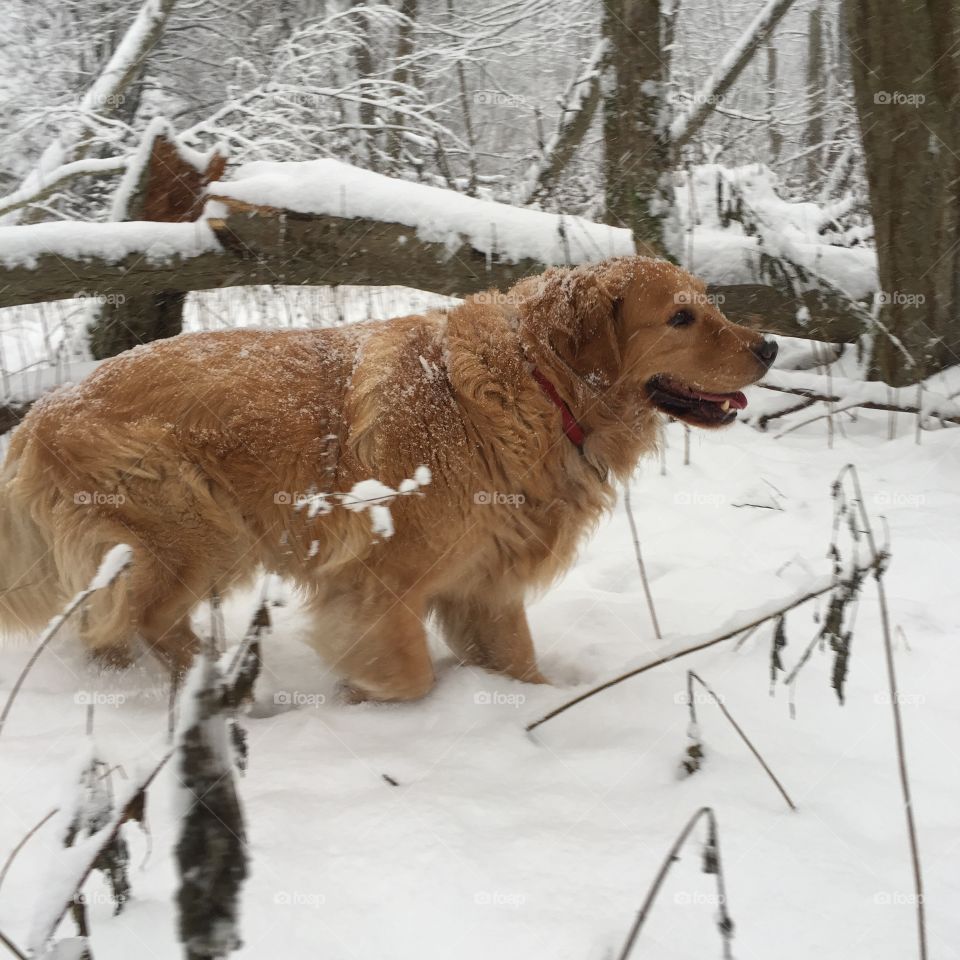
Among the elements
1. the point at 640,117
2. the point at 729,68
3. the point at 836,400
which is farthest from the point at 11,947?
the point at 729,68

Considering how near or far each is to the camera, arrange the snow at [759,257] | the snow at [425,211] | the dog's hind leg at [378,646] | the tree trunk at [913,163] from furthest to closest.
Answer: the snow at [759,257] → the tree trunk at [913,163] → the snow at [425,211] → the dog's hind leg at [378,646]

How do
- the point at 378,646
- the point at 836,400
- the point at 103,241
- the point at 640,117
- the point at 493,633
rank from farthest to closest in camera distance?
the point at 640,117 → the point at 836,400 → the point at 103,241 → the point at 493,633 → the point at 378,646

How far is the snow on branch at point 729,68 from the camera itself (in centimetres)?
579

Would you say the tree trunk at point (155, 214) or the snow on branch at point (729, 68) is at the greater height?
the snow on branch at point (729, 68)

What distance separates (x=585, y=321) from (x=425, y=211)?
7.26 feet

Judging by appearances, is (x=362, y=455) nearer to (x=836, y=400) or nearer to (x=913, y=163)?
(x=836, y=400)

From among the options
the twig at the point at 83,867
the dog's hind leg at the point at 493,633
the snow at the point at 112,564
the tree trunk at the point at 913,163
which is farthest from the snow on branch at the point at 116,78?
the twig at the point at 83,867

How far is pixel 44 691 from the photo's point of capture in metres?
2.94

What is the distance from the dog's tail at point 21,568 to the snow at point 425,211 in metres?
2.38

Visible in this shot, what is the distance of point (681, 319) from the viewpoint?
10.1 ft

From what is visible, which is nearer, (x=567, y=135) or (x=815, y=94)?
(x=567, y=135)

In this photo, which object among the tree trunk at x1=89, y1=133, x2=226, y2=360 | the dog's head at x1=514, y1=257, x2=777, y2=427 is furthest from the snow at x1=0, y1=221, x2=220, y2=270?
the dog's head at x1=514, y1=257, x2=777, y2=427

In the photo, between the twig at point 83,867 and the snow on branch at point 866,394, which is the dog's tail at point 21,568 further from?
the snow on branch at point 866,394

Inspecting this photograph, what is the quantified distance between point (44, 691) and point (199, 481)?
0.95 meters
